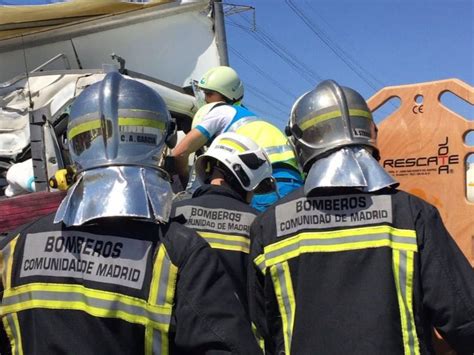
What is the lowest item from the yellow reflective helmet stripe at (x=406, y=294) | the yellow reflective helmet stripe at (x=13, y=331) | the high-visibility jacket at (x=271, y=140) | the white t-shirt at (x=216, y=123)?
the yellow reflective helmet stripe at (x=13, y=331)


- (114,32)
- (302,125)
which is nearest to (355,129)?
(302,125)

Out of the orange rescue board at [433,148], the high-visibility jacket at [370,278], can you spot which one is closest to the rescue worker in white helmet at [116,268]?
the high-visibility jacket at [370,278]

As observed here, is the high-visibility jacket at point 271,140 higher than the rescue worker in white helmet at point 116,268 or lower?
higher

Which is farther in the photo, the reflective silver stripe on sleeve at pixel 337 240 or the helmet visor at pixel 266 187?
the helmet visor at pixel 266 187

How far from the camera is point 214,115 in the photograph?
12.4 ft

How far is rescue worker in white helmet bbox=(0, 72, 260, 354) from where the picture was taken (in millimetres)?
1635

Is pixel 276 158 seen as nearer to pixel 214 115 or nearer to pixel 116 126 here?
pixel 214 115

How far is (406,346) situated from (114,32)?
5.52 meters

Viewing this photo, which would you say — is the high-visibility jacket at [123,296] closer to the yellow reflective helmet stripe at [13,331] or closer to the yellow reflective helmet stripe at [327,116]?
the yellow reflective helmet stripe at [13,331]

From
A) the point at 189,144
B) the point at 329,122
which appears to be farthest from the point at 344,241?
the point at 189,144

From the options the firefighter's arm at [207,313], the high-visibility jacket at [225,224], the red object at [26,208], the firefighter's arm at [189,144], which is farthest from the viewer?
the firefighter's arm at [189,144]

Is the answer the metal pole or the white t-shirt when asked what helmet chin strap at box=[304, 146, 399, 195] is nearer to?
the white t-shirt

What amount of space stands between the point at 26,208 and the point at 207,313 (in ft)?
7.07

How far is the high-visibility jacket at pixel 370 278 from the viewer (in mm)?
1958
